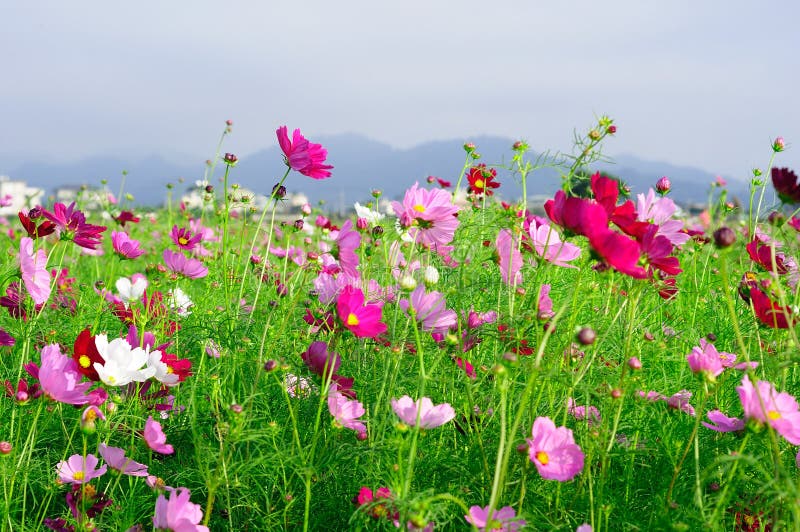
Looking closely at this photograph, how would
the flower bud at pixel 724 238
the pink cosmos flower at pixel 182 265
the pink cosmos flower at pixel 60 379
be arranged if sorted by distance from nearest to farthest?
1. the flower bud at pixel 724 238
2. the pink cosmos flower at pixel 60 379
3. the pink cosmos flower at pixel 182 265

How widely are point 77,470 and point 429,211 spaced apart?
2.40ft

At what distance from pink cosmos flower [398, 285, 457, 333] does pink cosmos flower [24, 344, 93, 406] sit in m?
0.52

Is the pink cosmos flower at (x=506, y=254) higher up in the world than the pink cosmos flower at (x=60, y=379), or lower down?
higher up

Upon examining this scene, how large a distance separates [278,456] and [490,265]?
3.29 ft

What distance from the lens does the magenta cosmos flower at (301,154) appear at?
130 centimetres

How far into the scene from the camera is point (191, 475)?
1.14 m

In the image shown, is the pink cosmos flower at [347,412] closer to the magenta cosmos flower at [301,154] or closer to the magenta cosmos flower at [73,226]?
the magenta cosmos flower at [301,154]

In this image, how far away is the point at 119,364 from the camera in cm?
100

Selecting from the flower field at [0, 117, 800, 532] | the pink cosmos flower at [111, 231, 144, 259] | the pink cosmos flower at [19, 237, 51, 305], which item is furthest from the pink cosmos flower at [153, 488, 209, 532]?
the pink cosmos flower at [111, 231, 144, 259]

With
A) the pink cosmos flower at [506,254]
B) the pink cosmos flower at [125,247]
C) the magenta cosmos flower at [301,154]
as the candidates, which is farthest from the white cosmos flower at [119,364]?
the pink cosmos flower at [125,247]

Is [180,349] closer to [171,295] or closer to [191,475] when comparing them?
[171,295]

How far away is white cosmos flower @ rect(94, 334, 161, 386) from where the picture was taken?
98 cm

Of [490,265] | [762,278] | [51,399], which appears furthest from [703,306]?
[51,399]

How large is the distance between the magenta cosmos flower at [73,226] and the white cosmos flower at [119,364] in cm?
34
